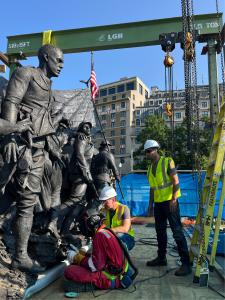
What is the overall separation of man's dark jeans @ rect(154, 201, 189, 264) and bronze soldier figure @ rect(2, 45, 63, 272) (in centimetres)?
187

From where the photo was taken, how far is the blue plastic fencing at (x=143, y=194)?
12.2 metres

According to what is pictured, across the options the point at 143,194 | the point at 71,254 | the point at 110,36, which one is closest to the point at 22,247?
the point at 71,254

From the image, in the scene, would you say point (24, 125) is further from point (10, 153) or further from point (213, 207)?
point (213, 207)

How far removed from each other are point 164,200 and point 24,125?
2.29m

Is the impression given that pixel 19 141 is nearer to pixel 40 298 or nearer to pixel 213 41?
pixel 40 298

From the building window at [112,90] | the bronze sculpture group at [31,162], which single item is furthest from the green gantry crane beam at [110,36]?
the building window at [112,90]

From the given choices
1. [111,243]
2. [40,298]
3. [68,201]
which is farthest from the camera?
[68,201]

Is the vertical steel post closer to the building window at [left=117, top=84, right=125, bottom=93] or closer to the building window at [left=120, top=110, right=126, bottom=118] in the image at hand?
the building window at [left=120, top=110, right=126, bottom=118]

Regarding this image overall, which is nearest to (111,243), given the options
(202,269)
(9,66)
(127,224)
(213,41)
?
(127,224)

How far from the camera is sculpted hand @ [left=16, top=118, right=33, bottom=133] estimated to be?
3.42 metres

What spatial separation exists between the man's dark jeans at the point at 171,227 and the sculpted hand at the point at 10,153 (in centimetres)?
233

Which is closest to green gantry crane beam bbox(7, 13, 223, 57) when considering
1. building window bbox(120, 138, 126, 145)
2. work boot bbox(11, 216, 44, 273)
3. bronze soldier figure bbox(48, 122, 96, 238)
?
bronze soldier figure bbox(48, 122, 96, 238)

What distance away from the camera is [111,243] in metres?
3.55

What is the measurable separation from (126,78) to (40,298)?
3502 inches
